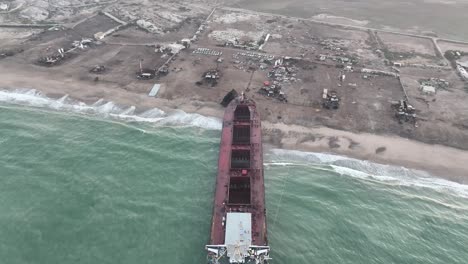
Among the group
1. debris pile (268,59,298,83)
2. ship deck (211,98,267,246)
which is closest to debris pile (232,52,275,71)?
debris pile (268,59,298,83)

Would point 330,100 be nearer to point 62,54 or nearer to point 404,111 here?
point 404,111

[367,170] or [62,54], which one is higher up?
[62,54]

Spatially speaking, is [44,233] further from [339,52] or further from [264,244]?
[339,52]

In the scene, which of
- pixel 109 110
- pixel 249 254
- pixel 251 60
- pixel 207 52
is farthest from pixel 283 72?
pixel 249 254

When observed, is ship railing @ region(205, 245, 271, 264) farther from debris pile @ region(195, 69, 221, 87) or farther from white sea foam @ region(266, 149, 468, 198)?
debris pile @ region(195, 69, 221, 87)

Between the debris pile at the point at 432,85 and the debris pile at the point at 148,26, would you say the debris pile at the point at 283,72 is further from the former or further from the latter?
the debris pile at the point at 148,26

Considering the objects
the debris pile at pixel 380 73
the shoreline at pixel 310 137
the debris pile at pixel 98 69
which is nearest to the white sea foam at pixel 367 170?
the shoreline at pixel 310 137
